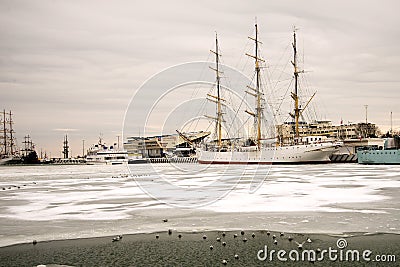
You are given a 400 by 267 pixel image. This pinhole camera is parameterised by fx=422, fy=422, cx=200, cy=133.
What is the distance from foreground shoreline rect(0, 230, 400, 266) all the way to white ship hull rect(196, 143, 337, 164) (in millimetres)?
72061

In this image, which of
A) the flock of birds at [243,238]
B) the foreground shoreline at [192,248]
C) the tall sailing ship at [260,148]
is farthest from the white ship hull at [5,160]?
the foreground shoreline at [192,248]

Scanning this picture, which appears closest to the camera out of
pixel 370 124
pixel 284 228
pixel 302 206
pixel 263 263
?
pixel 263 263

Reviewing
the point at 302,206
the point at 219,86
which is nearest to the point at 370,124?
the point at 219,86

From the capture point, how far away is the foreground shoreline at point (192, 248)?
10.6 m

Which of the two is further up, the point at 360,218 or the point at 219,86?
the point at 219,86

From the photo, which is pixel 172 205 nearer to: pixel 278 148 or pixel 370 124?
pixel 278 148

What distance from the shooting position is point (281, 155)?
290 feet

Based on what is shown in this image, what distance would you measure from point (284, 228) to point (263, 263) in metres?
3.72

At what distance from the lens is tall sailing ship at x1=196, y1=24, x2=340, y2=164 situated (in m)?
83.6

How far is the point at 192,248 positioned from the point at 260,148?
8357 cm

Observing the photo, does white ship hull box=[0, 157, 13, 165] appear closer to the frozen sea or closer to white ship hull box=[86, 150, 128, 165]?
white ship hull box=[86, 150, 128, 165]

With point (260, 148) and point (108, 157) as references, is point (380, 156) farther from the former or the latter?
point (108, 157)

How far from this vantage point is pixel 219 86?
4200 inches

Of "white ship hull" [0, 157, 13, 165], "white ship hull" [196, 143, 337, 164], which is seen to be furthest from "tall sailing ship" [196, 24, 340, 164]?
"white ship hull" [0, 157, 13, 165]
